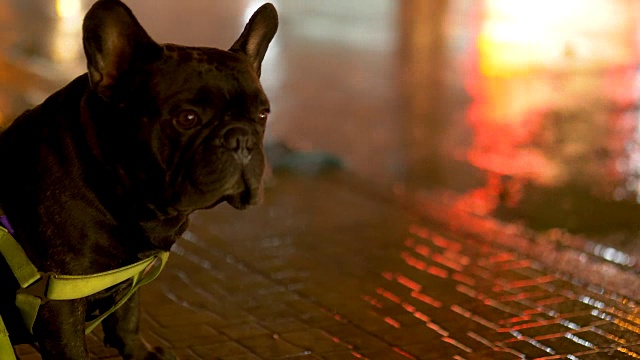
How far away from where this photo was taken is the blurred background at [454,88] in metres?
7.52

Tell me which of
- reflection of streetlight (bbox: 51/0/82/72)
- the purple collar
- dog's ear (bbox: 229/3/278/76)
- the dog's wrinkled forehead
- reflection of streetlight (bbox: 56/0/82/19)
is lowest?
the purple collar

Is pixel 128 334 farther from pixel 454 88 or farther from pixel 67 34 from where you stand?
pixel 67 34

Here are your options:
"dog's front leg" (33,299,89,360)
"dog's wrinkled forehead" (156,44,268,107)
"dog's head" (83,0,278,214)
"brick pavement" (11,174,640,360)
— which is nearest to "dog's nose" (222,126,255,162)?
"dog's head" (83,0,278,214)

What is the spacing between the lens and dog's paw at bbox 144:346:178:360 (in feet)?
13.0

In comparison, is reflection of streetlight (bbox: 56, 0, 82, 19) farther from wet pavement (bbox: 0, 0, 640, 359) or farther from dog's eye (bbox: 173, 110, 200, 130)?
dog's eye (bbox: 173, 110, 200, 130)

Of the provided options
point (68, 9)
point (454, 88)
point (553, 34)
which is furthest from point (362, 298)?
point (68, 9)

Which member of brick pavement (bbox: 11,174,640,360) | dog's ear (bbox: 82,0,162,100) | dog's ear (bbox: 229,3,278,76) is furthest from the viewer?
brick pavement (bbox: 11,174,640,360)

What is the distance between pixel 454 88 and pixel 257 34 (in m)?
7.82

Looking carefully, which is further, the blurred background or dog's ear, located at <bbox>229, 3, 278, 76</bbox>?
the blurred background

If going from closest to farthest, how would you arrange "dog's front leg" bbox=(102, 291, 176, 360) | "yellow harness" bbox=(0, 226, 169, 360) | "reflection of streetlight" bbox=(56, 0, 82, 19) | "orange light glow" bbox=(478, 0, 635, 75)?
1. "yellow harness" bbox=(0, 226, 169, 360)
2. "dog's front leg" bbox=(102, 291, 176, 360)
3. "orange light glow" bbox=(478, 0, 635, 75)
4. "reflection of streetlight" bbox=(56, 0, 82, 19)

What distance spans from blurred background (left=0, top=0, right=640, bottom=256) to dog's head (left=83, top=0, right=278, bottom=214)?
3719 mm

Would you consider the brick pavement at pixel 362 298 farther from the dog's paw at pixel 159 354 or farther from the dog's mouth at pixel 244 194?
the dog's mouth at pixel 244 194

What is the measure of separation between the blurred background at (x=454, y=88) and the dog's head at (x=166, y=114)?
12.2ft

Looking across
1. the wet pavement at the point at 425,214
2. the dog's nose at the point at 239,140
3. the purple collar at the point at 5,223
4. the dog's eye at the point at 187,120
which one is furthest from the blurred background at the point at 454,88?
the purple collar at the point at 5,223
